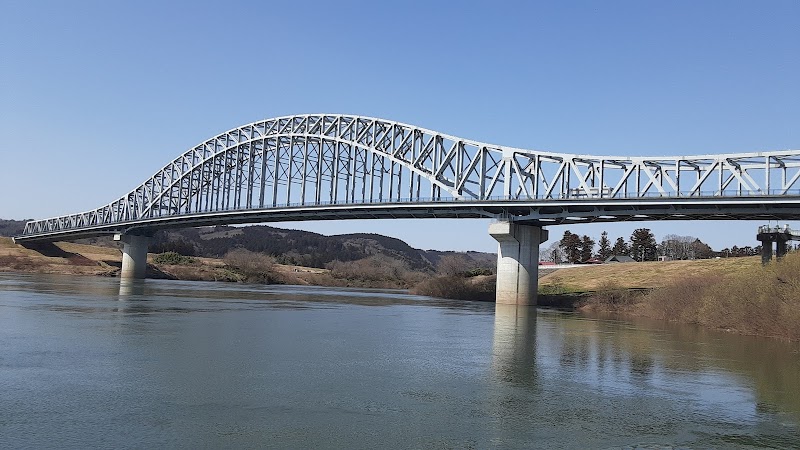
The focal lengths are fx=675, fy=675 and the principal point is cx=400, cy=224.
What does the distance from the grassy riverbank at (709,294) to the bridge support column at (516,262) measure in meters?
5.90

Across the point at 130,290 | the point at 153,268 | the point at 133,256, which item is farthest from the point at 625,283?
the point at 153,268

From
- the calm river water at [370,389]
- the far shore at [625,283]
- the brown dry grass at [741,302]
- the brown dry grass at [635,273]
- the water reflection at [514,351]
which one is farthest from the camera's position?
the brown dry grass at [635,273]

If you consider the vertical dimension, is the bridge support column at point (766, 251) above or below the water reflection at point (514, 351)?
above

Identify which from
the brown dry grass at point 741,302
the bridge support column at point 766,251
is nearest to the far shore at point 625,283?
the brown dry grass at point 741,302

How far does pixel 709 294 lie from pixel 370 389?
3654 centimetres

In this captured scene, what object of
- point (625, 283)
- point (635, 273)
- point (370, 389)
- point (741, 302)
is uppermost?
point (635, 273)

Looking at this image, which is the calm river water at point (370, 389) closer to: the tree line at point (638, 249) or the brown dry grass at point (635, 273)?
the brown dry grass at point (635, 273)

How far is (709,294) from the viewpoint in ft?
154

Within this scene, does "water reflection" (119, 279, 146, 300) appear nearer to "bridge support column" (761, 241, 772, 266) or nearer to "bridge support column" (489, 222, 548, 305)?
"bridge support column" (489, 222, 548, 305)

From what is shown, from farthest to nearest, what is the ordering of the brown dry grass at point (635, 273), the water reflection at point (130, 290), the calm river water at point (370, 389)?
the brown dry grass at point (635, 273) < the water reflection at point (130, 290) < the calm river water at point (370, 389)

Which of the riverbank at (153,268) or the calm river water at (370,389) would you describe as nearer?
the calm river water at (370,389)

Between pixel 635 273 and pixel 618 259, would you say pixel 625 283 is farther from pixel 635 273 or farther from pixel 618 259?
pixel 618 259

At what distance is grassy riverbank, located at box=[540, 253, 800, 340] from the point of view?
3634 cm

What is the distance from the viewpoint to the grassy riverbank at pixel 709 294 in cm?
3634
